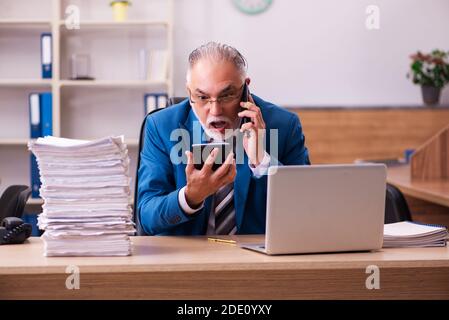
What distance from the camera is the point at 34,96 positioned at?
5176 millimetres

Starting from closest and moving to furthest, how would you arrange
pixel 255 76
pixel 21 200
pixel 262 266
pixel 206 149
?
pixel 262 266, pixel 206 149, pixel 21 200, pixel 255 76

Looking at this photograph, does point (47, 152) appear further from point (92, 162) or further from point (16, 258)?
point (16, 258)

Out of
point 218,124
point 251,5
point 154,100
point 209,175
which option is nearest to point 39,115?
point 154,100

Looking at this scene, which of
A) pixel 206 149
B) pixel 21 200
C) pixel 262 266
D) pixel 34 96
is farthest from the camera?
pixel 34 96

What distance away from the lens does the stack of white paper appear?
69.3 inches

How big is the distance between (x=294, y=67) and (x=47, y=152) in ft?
12.9

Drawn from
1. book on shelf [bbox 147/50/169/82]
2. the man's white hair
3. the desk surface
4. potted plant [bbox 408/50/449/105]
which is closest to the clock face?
book on shelf [bbox 147/50/169/82]

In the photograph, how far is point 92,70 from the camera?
5.45 meters

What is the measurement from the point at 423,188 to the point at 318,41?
2.49 meters

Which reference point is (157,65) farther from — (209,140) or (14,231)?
(14,231)

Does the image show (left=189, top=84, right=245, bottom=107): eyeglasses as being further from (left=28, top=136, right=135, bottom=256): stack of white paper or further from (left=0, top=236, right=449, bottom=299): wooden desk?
(left=0, top=236, right=449, bottom=299): wooden desk
